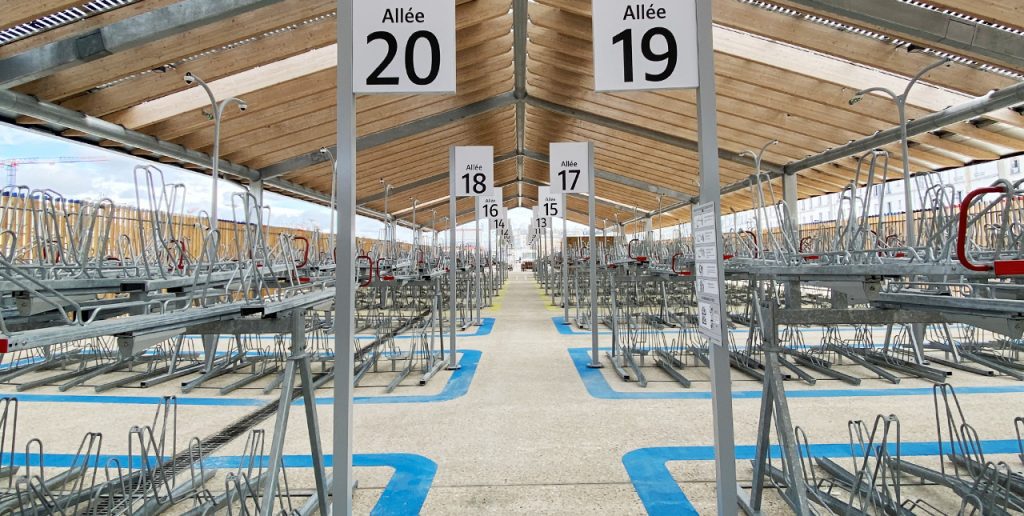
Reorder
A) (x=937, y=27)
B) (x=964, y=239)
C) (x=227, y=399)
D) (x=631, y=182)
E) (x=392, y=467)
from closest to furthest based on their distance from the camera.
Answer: (x=964, y=239) < (x=392, y=467) < (x=227, y=399) < (x=937, y=27) < (x=631, y=182)

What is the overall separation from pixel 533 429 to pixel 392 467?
1256mm

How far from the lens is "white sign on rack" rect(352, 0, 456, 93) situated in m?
2.30

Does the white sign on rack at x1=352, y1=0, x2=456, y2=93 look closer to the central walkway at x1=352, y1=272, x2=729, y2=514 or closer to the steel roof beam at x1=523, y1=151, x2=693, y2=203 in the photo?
the central walkway at x1=352, y1=272, x2=729, y2=514

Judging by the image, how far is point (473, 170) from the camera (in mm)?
7344

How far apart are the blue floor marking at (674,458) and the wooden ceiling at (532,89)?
544 centimetres

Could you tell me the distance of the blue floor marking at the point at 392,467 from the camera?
303 cm

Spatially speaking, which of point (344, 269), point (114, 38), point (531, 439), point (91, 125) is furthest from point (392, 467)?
point (91, 125)

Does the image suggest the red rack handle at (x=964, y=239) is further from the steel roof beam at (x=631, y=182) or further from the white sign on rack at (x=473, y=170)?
the steel roof beam at (x=631, y=182)

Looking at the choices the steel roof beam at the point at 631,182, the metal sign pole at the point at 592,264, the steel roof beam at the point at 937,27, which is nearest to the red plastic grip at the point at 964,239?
the metal sign pole at the point at 592,264

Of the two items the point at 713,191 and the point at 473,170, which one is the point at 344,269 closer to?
the point at 713,191

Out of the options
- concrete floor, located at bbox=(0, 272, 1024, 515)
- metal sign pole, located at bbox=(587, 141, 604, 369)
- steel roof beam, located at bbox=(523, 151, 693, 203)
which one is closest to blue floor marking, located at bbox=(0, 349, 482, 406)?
concrete floor, located at bbox=(0, 272, 1024, 515)

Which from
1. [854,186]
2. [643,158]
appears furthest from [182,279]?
[643,158]

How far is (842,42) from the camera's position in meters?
7.74

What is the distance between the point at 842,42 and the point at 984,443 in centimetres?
631
